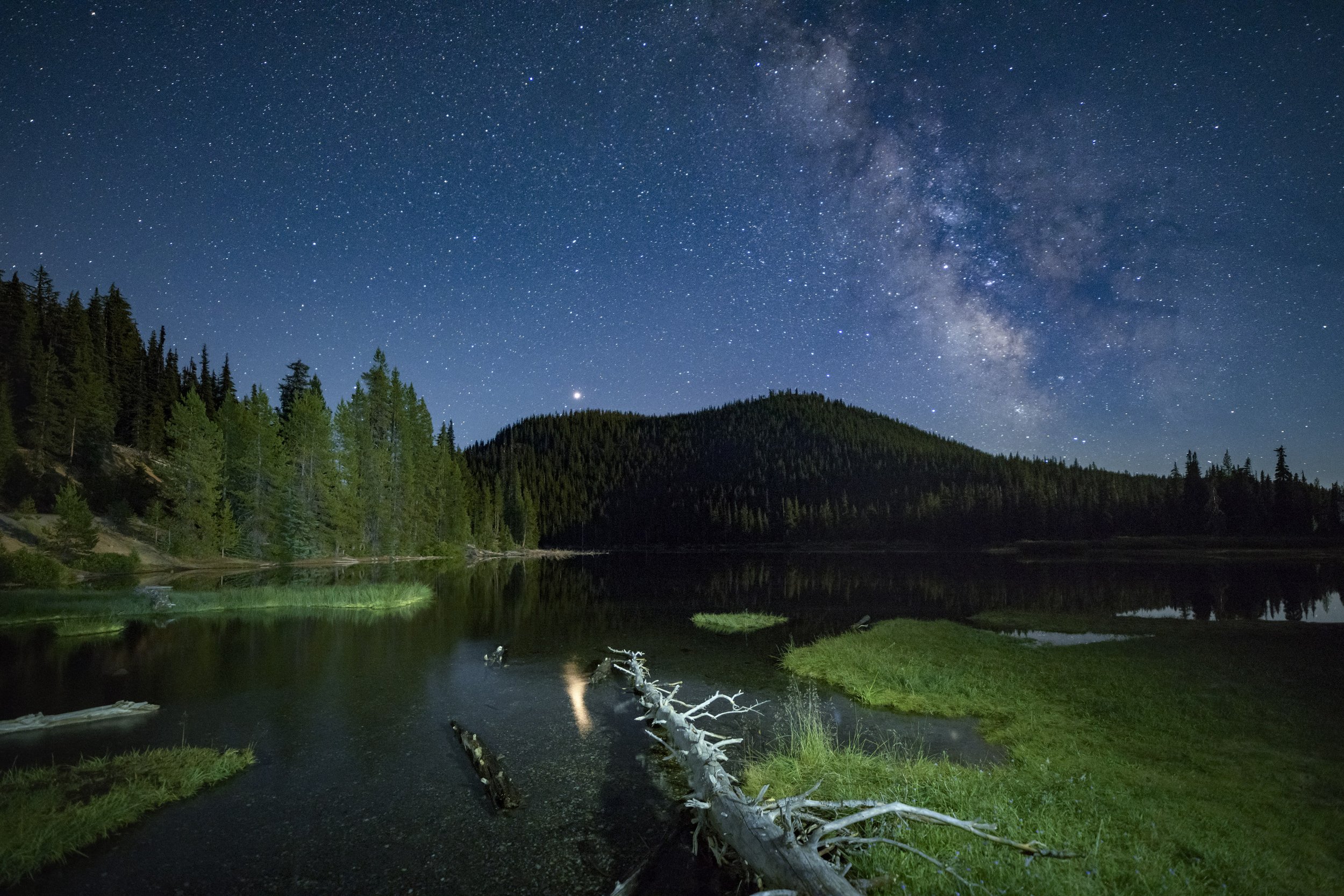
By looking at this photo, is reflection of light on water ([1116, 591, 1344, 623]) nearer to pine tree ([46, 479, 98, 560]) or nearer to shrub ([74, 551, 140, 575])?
shrub ([74, 551, 140, 575])

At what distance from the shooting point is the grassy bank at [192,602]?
33.5 metres

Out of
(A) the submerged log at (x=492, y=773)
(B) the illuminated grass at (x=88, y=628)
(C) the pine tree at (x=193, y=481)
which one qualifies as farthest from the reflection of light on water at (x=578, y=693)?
(C) the pine tree at (x=193, y=481)

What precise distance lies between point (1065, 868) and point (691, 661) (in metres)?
19.6

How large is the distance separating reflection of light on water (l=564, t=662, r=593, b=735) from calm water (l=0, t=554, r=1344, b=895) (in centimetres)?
11

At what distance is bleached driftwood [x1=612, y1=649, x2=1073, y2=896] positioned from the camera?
7.62 meters

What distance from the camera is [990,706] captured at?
18.8m

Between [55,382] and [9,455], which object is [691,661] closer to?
[9,455]

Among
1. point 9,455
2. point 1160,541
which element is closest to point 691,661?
point 9,455

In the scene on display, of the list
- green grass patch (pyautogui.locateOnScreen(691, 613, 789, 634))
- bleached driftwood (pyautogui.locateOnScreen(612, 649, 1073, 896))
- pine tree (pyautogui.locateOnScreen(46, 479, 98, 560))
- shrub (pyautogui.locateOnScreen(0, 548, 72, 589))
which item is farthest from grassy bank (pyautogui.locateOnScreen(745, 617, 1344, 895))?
pine tree (pyautogui.locateOnScreen(46, 479, 98, 560))

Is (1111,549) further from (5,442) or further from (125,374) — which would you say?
(125,374)

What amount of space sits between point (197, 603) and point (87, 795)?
105 ft

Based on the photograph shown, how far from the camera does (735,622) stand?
37.0m

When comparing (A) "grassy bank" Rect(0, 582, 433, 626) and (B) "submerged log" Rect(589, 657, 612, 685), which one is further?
(A) "grassy bank" Rect(0, 582, 433, 626)

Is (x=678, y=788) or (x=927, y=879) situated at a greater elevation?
(x=927, y=879)
